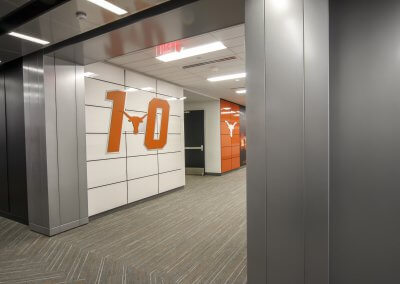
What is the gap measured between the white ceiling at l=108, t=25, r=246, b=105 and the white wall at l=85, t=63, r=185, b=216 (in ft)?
1.12

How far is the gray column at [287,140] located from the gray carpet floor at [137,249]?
976mm

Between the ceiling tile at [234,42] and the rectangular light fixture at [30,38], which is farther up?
the ceiling tile at [234,42]

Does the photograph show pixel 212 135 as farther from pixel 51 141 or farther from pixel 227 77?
pixel 51 141

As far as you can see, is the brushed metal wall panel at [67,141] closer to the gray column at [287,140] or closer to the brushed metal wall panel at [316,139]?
the gray column at [287,140]

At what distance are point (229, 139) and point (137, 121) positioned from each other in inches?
207

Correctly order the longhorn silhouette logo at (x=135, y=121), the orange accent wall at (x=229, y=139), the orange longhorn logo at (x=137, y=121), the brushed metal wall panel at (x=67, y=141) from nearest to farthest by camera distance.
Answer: the brushed metal wall panel at (x=67, y=141) < the orange longhorn logo at (x=137, y=121) < the longhorn silhouette logo at (x=135, y=121) < the orange accent wall at (x=229, y=139)

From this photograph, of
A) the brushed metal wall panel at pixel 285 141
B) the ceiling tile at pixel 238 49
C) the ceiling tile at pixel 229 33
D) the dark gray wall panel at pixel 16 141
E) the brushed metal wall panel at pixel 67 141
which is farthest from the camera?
the dark gray wall panel at pixel 16 141

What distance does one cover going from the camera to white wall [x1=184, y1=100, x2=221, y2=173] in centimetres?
909

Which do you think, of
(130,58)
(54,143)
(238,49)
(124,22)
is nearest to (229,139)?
(238,49)

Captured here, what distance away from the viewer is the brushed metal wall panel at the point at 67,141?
12.3ft

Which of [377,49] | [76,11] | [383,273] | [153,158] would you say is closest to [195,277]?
[383,273]

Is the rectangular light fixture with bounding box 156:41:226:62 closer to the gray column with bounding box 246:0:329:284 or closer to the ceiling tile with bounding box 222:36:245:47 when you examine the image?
the ceiling tile with bounding box 222:36:245:47

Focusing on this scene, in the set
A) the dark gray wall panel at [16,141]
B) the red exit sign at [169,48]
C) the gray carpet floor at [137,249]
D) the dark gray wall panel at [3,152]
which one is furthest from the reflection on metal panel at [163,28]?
the gray carpet floor at [137,249]

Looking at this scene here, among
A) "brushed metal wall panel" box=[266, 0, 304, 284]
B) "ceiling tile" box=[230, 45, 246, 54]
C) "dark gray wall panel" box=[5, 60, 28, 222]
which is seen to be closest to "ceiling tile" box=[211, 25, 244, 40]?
"ceiling tile" box=[230, 45, 246, 54]
